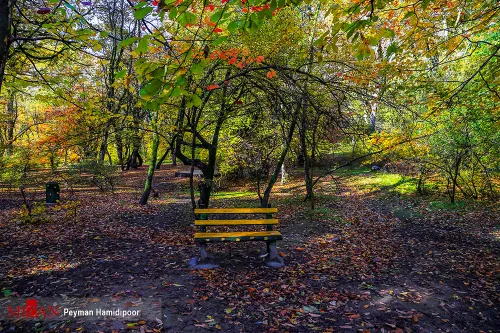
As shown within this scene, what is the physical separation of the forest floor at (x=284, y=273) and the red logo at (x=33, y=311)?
0.14 m

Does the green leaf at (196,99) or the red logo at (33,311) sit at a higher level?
the green leaf at (196,99)

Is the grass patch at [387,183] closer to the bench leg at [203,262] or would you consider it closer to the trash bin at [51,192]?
the bench leg at [203,262]

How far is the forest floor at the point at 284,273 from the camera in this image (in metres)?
3.23

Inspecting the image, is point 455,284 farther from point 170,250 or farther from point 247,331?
point 170,250

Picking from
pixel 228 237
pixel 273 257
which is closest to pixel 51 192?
pixel 228 237

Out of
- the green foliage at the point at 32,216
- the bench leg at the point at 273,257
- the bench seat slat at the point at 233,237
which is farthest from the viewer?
the green foliage at the point at 32,216

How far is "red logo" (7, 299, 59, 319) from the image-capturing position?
9.99ft

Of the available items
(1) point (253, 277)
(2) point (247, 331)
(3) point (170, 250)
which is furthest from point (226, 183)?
(2) point (247, 331)

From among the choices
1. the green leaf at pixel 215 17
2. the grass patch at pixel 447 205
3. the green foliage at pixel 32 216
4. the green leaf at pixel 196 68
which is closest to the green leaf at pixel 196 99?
the green leaf at pixel 196 68

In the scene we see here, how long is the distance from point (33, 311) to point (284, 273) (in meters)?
3.22

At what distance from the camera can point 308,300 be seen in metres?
3.71

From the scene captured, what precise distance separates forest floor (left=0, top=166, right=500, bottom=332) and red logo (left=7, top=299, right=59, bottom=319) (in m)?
0.14

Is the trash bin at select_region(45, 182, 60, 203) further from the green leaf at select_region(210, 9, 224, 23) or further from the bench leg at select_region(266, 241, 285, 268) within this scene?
the green leaf at select_region(210, 9, 224, 23)

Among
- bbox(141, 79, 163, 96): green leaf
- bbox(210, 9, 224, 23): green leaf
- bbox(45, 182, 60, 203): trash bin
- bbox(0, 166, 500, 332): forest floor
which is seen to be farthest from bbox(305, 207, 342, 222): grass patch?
bbox(45, 182, 60, 203): trash bin
